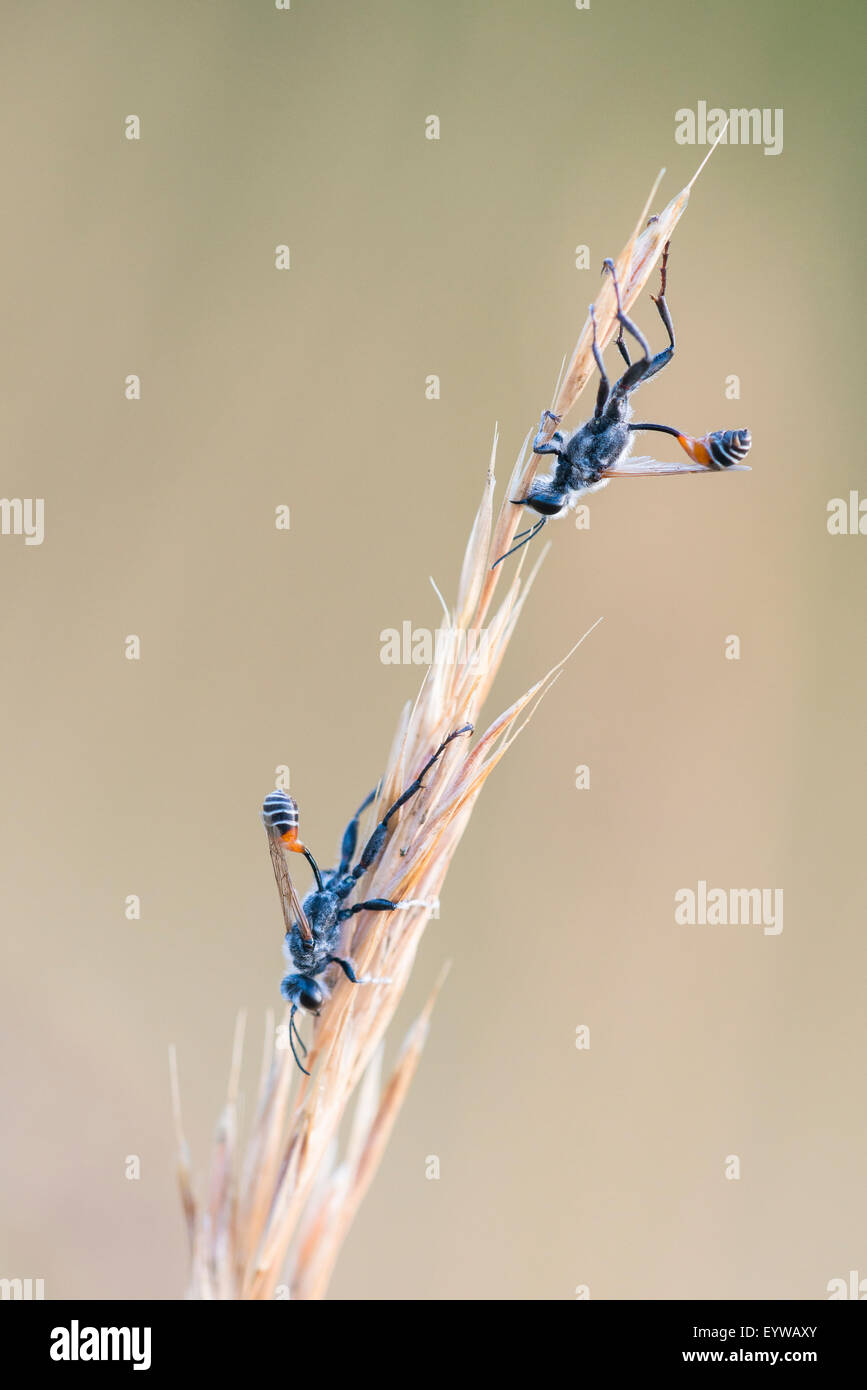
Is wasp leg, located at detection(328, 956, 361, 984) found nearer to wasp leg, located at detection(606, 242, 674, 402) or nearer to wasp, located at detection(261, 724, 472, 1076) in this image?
wasp, located at detection(261, 724, 472, 1076)

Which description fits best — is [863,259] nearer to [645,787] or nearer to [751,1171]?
[645,787]

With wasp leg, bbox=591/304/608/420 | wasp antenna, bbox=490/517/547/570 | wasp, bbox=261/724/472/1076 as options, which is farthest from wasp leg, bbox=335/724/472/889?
wasp leg, bbox=591/304/608/420

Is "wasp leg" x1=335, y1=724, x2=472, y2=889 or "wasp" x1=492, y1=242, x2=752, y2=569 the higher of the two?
"wasp" x1=492, y1=242, x2=752, y2=569

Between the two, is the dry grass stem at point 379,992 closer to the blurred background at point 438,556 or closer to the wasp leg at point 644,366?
the wasp leg at point 644,366

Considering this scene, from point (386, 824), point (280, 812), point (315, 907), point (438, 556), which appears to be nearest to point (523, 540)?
point (386, 824)

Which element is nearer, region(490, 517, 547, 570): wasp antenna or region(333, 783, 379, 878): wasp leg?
region(490, 517, 547, 570): wasp antenna

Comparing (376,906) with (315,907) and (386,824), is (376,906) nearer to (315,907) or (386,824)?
(386,824)
